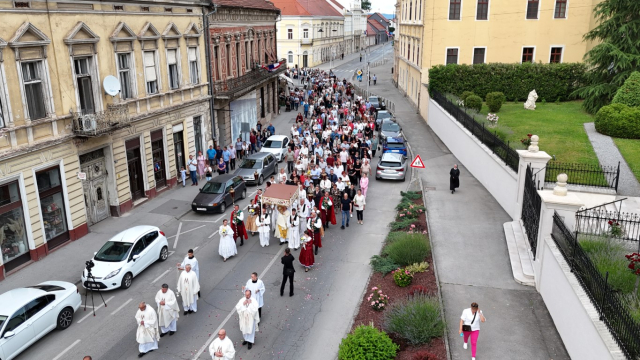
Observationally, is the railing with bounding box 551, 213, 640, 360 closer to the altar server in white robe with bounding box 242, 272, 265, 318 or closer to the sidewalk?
the sidewalk

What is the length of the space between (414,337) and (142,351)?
6.28 m

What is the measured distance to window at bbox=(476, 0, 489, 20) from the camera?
37.7 meters

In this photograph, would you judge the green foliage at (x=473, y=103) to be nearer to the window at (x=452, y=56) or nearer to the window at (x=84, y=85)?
the window at (x=452, y=56)

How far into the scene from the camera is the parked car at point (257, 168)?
84.0ft

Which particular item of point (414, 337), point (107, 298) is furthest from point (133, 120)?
point (414, 337)

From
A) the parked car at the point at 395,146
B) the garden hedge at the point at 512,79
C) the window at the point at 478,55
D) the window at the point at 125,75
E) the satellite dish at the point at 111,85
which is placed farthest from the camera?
the window at the point at 478,55

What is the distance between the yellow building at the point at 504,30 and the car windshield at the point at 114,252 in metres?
30.6

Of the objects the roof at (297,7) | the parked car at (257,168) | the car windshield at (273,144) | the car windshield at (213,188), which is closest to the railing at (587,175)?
the car windshield at (213,188)

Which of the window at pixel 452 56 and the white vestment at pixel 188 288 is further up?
the window at pixel 452 56

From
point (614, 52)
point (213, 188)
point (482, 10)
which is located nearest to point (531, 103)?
point (614, 52)

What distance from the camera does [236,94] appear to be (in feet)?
104

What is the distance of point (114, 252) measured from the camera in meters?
15.3

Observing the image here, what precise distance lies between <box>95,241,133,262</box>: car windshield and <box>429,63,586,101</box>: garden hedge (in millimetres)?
28151

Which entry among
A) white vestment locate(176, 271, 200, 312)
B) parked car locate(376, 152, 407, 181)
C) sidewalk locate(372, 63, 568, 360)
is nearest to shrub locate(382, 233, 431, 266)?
sidewalk locate(372, 63, 568, 360)
